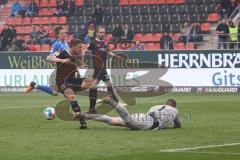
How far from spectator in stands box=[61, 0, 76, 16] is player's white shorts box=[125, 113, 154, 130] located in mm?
28280

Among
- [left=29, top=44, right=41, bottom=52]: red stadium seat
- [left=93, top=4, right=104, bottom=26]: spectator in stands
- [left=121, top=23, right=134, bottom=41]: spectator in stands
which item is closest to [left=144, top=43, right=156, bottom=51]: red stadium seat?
[left=121, top=23, right=134, bottom=41]: spectator in stands

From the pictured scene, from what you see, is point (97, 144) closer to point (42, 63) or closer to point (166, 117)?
point (166, 117)

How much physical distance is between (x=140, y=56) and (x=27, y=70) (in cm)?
556

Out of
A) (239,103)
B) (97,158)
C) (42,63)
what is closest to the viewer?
(97,158)

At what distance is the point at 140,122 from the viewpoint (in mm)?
15633

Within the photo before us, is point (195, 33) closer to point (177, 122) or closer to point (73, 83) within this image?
point (73, 83)

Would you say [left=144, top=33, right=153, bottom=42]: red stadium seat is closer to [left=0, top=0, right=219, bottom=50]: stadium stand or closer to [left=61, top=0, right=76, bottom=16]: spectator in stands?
[left=0, top=0, right=219, bottom=50]: stadium stand

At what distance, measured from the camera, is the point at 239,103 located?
25.7 m

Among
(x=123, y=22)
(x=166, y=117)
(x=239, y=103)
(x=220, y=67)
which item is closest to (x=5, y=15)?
(x=123, y=22)

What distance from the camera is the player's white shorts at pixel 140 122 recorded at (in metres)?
15.6

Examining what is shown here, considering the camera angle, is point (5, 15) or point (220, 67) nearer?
point (220, 67)

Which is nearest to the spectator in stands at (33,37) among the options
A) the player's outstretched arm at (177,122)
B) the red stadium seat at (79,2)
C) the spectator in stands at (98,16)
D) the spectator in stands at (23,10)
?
the spectator in stands at (98,16)

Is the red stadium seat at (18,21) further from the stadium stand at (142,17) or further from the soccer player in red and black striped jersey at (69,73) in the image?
the soccer player in red and black striped jersey at (69,73)

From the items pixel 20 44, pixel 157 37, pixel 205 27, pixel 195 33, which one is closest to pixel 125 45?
pixel 157 37
